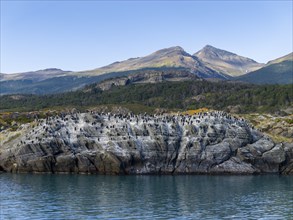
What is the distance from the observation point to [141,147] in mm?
118375

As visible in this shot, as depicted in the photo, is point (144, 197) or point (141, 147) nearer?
point (144, 197)

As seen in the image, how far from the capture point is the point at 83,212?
6712 centimetres

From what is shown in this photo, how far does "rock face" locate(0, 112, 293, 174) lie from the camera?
11612 centimetres

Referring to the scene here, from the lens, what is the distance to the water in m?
66.7

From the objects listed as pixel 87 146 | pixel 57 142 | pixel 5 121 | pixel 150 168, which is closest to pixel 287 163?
pixel 150 168

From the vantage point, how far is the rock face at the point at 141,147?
11612 centimetres

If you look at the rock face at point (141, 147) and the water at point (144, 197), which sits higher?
the rock face at point (141, 147)

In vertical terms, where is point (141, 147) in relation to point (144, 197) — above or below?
above

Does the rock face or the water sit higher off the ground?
the rock face

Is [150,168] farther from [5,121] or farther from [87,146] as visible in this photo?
[5,121]

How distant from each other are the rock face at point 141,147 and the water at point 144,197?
5743 millimetres

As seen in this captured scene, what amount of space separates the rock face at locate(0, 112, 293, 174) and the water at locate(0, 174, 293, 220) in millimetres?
5743

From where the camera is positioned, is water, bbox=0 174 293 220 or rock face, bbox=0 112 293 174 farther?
rock face, bbox=0 112 293 174

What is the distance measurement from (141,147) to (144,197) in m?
36.2
